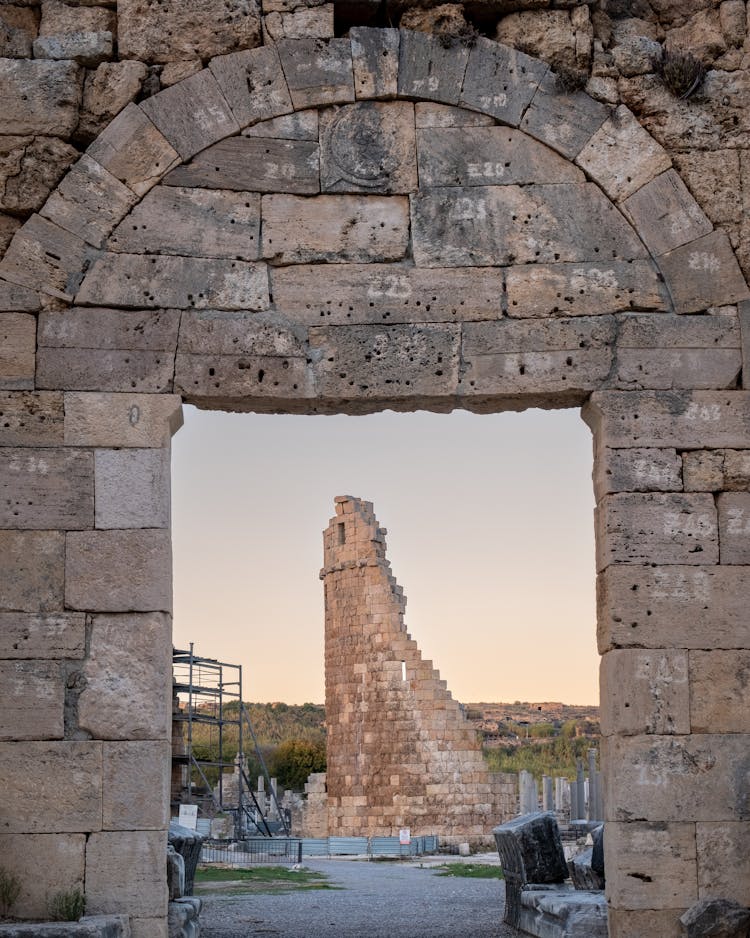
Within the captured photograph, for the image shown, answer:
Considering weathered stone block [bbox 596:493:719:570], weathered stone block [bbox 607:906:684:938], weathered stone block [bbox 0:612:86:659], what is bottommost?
weathered stone block [bbox 607:906:684:938]

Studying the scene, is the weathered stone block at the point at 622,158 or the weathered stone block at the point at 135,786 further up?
the weathered stone block at the point at 622,158

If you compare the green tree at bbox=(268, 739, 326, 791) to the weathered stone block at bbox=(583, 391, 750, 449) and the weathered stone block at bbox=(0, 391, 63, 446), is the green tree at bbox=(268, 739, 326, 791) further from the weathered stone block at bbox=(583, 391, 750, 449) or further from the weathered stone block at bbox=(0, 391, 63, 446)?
the weathered stone block at bbox=(583, 391, 750, 449)

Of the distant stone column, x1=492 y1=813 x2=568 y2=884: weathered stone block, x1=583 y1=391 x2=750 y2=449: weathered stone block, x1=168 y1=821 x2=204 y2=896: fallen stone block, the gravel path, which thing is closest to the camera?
x1=583 y1=391 x2=750 y2=449: weathered stone block

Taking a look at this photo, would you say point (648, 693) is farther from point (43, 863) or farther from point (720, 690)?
point (43, 863)

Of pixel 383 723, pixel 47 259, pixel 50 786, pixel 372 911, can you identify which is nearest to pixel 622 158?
pixel 47 259

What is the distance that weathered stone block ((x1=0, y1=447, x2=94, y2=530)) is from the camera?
688 cm

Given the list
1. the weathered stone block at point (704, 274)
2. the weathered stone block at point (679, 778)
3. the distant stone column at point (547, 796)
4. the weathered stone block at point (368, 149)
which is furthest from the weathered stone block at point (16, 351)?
the distant stone column at point (547, 796)

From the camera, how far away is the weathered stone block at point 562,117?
7.48 metres

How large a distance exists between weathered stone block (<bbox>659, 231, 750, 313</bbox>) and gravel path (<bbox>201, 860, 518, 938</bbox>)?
14.3 feet

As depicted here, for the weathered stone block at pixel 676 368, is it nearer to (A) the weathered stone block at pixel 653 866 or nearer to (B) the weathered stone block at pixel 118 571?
(A) the weathered stone block at pixel 653 866

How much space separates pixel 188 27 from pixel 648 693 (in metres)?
4.51

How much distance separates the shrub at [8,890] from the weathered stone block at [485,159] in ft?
14.1

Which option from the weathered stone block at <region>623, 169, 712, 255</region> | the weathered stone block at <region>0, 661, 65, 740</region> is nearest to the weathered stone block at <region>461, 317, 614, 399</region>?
the weathered stone block at <region>623, 169, 712, 255</region>

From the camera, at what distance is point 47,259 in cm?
718
